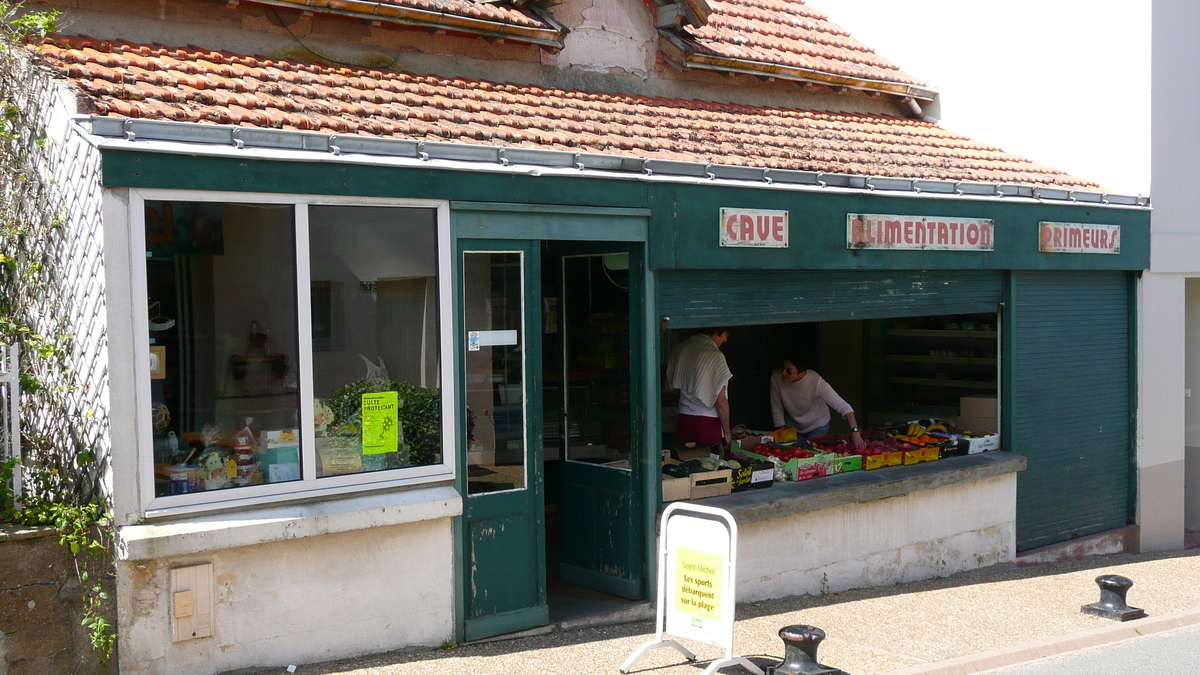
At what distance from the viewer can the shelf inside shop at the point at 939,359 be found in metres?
11.9

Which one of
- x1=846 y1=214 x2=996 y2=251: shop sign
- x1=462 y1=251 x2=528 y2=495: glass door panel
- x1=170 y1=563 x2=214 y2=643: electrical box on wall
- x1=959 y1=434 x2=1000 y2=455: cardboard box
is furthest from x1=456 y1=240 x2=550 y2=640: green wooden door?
x1=959 y1=434 x2=1000 y2=455: cardboard box

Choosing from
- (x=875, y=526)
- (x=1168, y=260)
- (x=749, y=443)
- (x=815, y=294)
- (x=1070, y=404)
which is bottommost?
(x=875, y=526)

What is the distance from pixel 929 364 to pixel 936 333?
0.43 metres

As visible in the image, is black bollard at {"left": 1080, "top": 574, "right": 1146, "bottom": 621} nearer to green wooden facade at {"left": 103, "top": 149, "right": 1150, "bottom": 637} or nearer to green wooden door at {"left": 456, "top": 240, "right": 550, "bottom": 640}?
green wooden facade at {"left": 103, "top": 149, "right": 1150, "bottom": 637}

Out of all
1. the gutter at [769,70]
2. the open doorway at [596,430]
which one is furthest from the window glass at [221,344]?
the gutter at [769,70]

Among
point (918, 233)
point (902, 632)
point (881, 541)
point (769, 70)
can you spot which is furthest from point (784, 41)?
point (902, 632)

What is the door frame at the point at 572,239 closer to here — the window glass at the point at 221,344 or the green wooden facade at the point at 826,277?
the green wooden facade at the point at 826,277

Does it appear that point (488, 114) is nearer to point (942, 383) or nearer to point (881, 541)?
→ point (881, 541)

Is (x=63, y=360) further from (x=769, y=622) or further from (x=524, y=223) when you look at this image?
(x=769, y=622)

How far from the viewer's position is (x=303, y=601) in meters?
6.54

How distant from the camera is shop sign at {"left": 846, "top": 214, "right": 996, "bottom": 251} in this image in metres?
9.60

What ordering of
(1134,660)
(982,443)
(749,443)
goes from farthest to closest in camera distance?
(982,443), (749,443), (1134,660)

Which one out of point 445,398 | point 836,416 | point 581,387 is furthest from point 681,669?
point 836,416

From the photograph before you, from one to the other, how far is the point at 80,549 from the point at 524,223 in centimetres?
339
